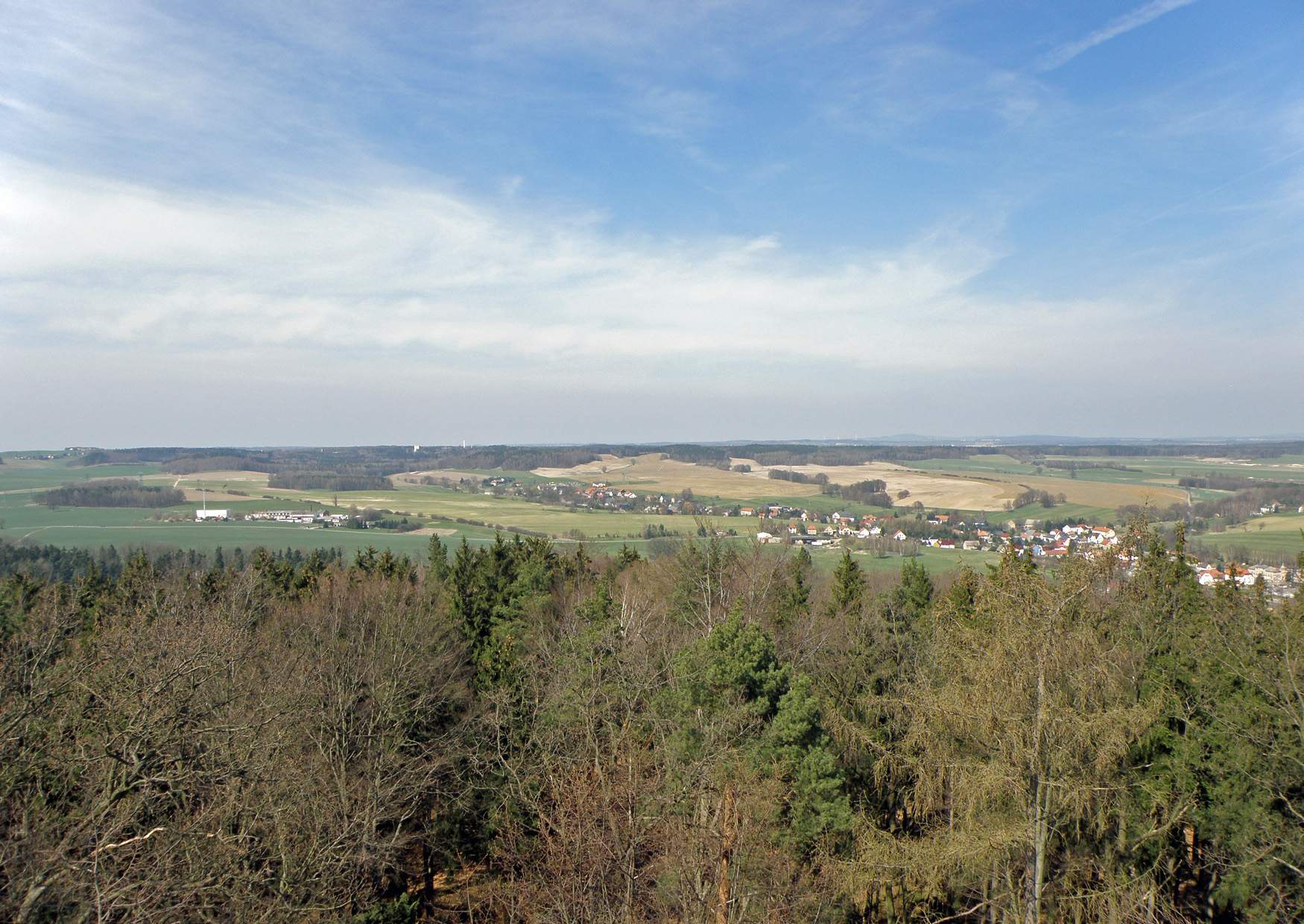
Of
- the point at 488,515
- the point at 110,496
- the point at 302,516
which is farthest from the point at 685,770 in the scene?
the point at 110,496

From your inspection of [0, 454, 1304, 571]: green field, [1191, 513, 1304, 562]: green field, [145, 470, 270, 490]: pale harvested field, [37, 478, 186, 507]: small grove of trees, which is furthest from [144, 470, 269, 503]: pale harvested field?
[1191, 513, 1304, 562]: green field

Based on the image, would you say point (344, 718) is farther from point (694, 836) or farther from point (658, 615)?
point (658, 615)

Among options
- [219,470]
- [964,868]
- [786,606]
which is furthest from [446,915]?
[219,470]

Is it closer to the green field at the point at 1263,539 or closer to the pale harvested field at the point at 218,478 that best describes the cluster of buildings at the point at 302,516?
the pale harvested field at the point at 218,478

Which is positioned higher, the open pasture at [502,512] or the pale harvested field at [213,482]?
the pale harvested field at [213,482]

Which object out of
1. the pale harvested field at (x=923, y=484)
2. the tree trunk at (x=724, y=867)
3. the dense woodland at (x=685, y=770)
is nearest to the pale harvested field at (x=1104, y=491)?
the pale harvested field at (x=923, y=484)

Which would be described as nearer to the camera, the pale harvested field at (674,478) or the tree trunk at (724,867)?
the tree trunk at (724,867)
